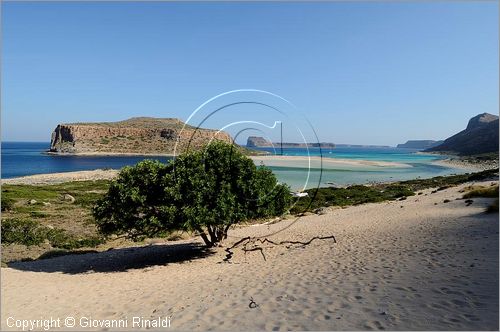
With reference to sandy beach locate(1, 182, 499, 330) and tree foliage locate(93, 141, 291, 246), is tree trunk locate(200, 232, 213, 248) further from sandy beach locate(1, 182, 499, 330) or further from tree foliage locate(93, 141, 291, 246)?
tree foliage locate(93, 141, 291, 246)

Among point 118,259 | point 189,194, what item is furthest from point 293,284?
point 118,259

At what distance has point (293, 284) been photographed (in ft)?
37.8

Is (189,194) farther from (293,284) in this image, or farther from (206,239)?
(293,284)

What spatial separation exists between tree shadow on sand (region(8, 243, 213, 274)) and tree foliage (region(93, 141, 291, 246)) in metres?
1.92

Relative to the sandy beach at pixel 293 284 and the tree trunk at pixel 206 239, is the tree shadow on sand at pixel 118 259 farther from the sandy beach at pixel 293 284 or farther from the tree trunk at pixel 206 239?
the tree trunk at pixel 206 239

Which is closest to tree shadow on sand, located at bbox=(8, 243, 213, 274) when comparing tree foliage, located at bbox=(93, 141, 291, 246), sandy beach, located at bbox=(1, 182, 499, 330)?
sandy beach, located at bbox=(1, 182, 499, 330)

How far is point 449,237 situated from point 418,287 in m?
9.24

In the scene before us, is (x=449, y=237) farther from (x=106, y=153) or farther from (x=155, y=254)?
(x=106, y=153)

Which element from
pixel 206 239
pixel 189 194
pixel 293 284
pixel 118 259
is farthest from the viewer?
pixel 206 239

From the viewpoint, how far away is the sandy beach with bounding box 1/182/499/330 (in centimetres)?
831

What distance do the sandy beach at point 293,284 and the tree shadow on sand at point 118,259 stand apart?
65mm

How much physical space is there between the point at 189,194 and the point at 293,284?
751 centimetres

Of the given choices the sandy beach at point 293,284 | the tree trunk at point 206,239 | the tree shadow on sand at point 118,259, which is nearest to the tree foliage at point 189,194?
the tree shadow on sand at point 118,259

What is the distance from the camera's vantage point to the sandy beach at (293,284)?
8312 millimetres
